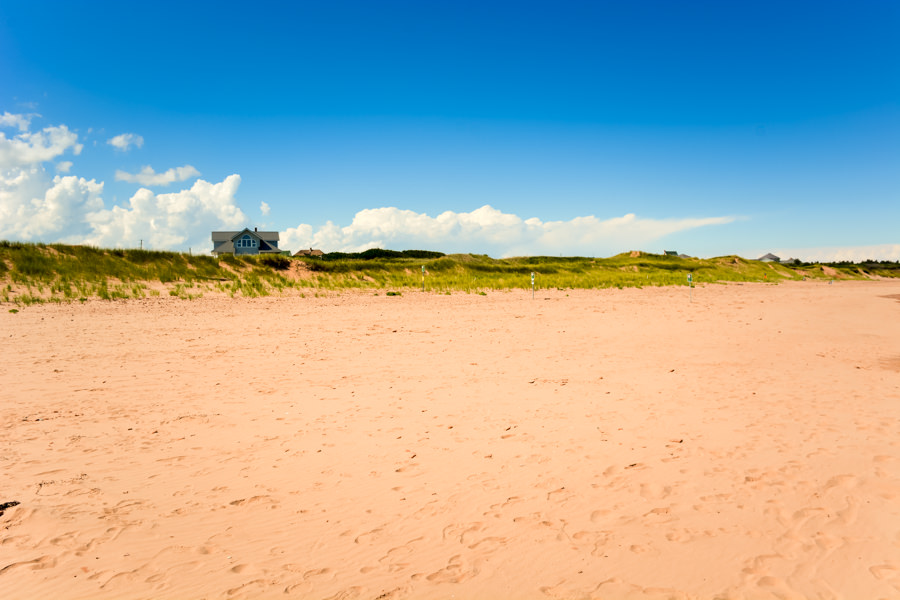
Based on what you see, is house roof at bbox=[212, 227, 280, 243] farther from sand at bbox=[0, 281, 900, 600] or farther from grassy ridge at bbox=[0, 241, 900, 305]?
sand at bbox=[0, 281, 900, 600]

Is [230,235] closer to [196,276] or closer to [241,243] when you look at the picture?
[241,243]

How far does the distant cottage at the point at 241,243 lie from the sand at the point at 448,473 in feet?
217

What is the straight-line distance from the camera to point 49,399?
7.67 m

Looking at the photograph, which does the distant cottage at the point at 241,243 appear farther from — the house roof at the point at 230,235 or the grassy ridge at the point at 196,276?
the grassy ridge at the point at 196,276

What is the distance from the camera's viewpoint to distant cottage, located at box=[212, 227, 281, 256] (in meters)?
73.4

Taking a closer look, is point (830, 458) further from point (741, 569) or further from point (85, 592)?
point (85, 592)

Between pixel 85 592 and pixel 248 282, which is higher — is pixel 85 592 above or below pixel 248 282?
below

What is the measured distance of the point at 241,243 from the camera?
73562mm

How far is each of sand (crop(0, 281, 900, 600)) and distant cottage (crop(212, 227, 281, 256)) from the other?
66.2 m

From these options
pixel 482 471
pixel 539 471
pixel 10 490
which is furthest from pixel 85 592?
pixel 539 471

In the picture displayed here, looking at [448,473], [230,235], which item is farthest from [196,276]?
[230,235]

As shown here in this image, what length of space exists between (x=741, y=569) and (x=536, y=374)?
6.11 meters

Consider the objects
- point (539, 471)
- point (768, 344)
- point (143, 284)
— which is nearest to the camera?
point (539, 471)

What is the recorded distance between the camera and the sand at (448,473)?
3654mm
